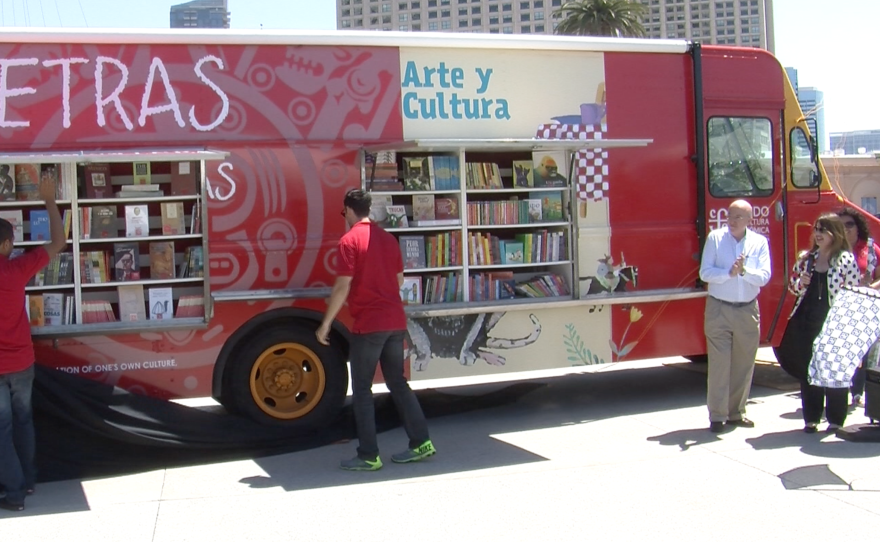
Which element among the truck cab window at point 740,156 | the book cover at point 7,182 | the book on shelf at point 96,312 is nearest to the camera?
the book cover at point 7,182

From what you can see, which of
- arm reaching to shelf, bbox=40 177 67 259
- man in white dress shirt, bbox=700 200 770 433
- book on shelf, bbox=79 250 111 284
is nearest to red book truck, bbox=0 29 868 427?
book on shelf, bbox=79 250 111 284

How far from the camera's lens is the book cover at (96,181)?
7.16m

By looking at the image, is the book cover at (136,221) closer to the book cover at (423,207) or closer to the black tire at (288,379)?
the black tire at (288,379)

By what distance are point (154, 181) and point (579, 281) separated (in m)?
3.58

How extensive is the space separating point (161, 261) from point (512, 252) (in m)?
2.89

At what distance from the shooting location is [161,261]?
725cm

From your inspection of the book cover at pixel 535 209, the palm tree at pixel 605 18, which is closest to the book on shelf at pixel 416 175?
the book cover at pixel 535 209

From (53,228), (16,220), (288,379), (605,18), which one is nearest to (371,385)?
(288,379)

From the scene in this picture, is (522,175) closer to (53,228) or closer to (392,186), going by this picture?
(392,186)

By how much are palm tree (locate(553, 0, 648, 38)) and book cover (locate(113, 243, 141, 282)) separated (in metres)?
47.8

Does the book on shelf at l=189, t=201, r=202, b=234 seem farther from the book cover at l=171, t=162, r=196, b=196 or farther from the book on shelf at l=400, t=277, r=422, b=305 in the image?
the book on shelf at l=400, t=277, r=422, b=305

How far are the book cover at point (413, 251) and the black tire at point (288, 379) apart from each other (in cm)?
87

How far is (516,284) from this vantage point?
8219 mm

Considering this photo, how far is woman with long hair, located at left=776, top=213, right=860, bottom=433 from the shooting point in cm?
717
